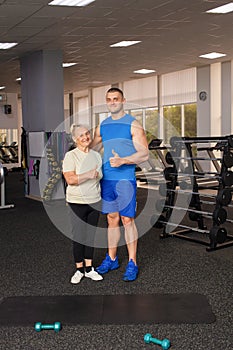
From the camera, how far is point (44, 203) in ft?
23.7

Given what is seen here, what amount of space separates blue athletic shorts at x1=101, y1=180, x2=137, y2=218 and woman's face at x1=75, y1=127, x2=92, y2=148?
1.03 feet

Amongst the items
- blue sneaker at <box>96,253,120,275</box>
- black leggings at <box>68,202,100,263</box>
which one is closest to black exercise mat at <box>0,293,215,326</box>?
black leggings at <box>68,202,100,263</box>

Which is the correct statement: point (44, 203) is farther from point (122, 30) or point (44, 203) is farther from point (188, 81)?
point (188, 81)

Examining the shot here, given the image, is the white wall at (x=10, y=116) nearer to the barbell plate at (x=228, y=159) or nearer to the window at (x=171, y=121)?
the window at (x=171, y=121)

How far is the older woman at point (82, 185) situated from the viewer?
3.07 metres

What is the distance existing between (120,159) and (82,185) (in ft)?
1.08

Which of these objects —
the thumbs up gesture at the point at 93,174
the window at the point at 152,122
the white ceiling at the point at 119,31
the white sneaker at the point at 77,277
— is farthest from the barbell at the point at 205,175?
the window at the point at 152,122

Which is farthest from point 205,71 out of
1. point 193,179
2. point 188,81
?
point 193,179

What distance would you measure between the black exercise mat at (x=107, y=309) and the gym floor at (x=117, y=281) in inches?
2.7

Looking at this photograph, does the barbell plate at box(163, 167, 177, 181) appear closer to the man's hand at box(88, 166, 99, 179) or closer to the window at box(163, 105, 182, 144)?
the man's hand at box(88, 166, 99, 179)

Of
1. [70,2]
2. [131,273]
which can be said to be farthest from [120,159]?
[70,2]

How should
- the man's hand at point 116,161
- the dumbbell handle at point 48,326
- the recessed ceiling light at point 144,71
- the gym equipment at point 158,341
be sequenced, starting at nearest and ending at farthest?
the gym equipment at point 158,341, the dumbbell handle at point 48,326, the man's hand at point 116,161, the recessed ceiling light at point 144,71

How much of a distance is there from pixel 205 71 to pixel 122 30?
4367 millimetres

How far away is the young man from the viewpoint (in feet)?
10.2
